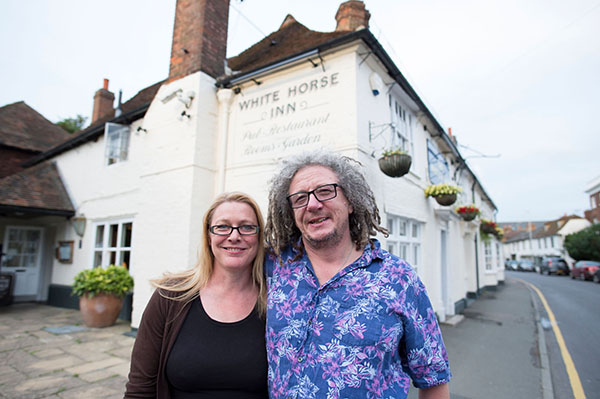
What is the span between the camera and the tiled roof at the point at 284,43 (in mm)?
5996

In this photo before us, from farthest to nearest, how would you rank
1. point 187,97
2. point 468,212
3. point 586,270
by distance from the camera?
point 586,270, point 468,212, point 187,97

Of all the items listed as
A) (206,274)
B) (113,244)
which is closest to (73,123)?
(113,244)

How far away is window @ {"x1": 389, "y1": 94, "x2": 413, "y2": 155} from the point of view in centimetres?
636

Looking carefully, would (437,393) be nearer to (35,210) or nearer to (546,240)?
(35,210)

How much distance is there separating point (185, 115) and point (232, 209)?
5137 millimetres

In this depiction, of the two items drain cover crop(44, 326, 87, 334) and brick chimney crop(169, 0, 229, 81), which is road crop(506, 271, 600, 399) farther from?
drain cover crop(44, 326, 87, 334)

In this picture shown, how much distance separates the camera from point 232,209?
1.84 m

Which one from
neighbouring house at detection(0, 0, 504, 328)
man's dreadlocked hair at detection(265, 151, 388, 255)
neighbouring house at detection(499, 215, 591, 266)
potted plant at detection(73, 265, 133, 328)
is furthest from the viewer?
neighbouring house at detection(499, 215, 591, 266)

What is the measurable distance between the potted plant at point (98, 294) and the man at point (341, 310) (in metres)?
6.24

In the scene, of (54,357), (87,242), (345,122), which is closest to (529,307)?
(345,122)

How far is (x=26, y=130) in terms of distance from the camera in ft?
40.4

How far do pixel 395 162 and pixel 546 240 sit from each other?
185 feet

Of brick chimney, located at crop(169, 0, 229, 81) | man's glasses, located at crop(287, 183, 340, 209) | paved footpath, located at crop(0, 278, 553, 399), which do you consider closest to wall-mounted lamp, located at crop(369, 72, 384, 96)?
brick chimney, located at crop(169, 0, 229, 81)

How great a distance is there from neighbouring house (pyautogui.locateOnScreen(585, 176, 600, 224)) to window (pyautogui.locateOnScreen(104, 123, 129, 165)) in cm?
4027
